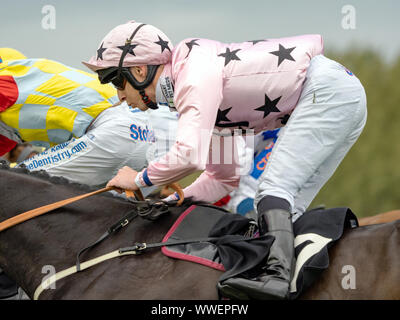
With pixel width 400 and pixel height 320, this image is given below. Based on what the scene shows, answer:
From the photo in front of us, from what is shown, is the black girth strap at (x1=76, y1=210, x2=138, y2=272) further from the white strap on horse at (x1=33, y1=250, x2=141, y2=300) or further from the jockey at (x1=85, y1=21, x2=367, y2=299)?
the jockey at (x1=85, y1=21, x2=367, y2=299)

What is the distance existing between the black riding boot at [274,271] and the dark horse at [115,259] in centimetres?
12

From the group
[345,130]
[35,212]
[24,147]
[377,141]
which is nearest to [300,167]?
[345,130]

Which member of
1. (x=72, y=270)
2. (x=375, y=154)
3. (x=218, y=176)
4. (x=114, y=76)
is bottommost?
(x=375, y=154)

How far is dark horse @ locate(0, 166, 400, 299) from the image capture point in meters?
2.27

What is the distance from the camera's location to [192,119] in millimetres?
2367

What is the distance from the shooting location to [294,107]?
2.70m

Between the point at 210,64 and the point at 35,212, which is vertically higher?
the point at 210,64

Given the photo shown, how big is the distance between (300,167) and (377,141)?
21.5ft

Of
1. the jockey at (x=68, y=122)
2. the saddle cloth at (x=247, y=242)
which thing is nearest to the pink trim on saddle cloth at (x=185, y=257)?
the saddle cloth at (x=247, y=242)

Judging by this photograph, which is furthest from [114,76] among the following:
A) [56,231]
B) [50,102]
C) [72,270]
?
[50,102]

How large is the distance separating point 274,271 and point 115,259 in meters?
0.71

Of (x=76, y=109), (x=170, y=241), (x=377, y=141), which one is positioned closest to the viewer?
(x=170, y=241)

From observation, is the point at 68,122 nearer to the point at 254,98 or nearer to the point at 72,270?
the point at 72,270

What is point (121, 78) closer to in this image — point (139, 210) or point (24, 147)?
point (139, 210)
